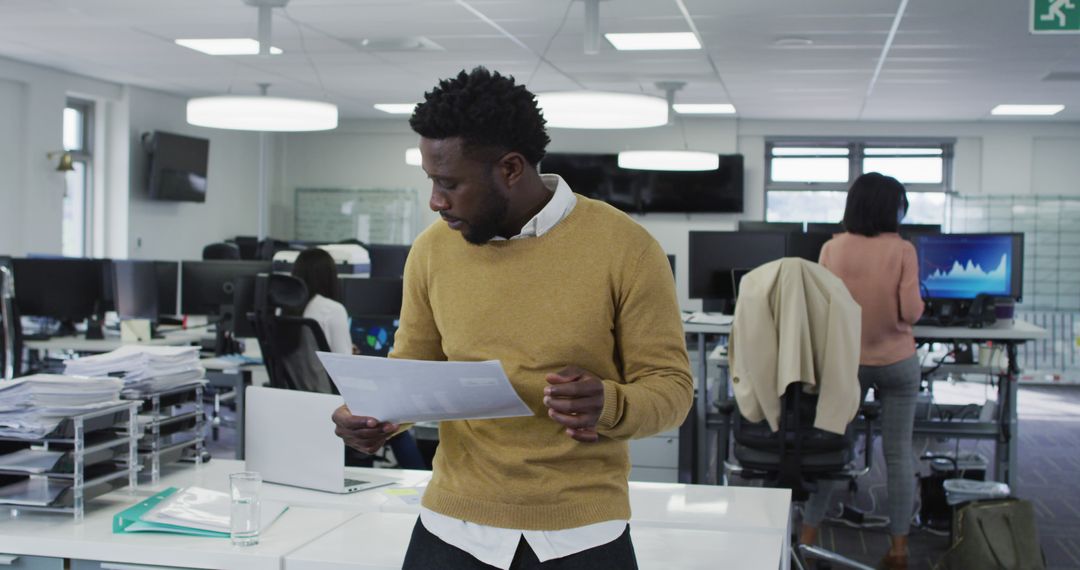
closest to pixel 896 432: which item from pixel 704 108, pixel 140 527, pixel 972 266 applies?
pixel 972 266

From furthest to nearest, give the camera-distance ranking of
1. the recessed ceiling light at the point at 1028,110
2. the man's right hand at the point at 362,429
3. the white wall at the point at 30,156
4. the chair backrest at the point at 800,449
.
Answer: the recessed ceiling light at the point at 1028,110, the white wall at the point at 30,156, the chair backrest at the point at 800,449, the man's right hand at the point at 362,429

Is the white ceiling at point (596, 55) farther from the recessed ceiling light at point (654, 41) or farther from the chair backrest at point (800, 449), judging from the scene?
the chair backrest at point (800, 449)

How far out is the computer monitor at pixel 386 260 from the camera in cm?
668

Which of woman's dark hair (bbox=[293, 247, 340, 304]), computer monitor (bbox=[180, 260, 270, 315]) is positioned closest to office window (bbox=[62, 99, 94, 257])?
computer monitor (bbox=[180, 260, 270, 315])

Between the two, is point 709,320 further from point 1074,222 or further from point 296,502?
point 1074,222

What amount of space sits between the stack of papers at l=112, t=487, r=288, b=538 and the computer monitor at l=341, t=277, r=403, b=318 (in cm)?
291

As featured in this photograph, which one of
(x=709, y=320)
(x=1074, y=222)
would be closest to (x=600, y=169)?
(x=1074, y=222)

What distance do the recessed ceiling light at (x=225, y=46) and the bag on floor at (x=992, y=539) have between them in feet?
18.1

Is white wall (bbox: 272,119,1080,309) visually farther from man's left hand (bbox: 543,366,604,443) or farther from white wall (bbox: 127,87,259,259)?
man's left hand (bbox: 543,366,604,443)

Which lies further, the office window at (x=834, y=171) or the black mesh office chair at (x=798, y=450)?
the office window at (x=834, y=171)

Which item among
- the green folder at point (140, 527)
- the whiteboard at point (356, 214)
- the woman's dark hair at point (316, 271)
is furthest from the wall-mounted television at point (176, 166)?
the green folder at point (140, 527)

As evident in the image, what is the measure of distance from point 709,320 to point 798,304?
1.59 metres

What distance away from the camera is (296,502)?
2.31m

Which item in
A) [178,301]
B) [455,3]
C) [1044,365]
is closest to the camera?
[455,3]
